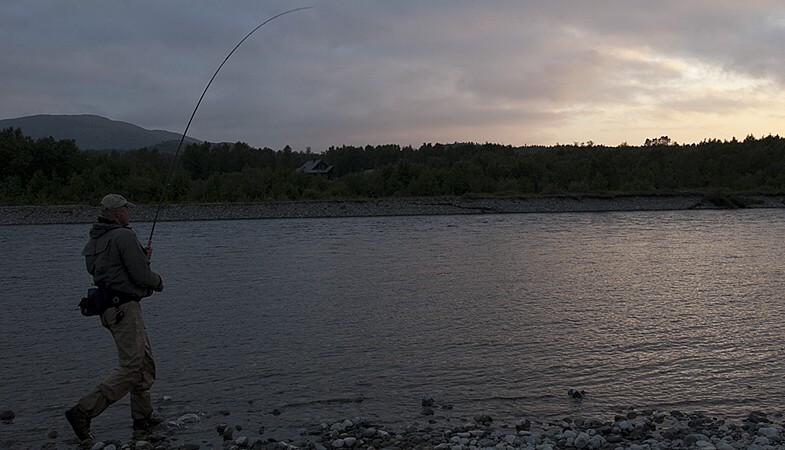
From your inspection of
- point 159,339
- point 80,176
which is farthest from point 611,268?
point 80,176

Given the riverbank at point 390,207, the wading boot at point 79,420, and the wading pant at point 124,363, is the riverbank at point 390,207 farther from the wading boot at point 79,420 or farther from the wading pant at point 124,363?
the wading boot at point 79,420

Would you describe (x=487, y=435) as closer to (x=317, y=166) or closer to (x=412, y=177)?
(x=412, y=177)

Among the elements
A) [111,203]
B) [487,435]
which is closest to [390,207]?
[111,203]

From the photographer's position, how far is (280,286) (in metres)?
15.2

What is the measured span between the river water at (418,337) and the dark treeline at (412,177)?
3366 centimetres

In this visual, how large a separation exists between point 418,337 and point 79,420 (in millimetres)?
4848

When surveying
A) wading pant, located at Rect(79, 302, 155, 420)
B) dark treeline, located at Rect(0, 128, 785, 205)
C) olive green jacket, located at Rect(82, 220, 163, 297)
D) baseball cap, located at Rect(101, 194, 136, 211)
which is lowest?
wading pant, located at Rect(79, 302, 155, 420)

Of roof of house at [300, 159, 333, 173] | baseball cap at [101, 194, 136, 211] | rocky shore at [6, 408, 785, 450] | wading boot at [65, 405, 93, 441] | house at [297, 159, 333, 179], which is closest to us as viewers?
rocky shore at [6, 408, 785, 450]

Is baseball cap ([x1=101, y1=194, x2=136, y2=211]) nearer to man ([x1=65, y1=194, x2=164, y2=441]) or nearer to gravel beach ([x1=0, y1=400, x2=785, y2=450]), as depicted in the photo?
man ([x1=65, y1=194, x2=164, y2=441])

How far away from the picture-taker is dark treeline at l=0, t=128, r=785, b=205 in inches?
2089

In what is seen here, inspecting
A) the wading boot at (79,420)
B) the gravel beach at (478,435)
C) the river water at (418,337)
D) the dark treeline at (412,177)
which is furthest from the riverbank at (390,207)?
the wading boot at (79,420)

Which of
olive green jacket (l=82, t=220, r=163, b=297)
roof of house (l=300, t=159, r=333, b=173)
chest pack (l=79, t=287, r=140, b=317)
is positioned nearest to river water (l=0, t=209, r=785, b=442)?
chest pack (l=79, t=287, r=140, b=317)

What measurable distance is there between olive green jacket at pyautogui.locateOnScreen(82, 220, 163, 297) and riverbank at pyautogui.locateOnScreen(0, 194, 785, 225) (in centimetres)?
3943

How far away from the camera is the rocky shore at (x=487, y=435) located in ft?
17.4
